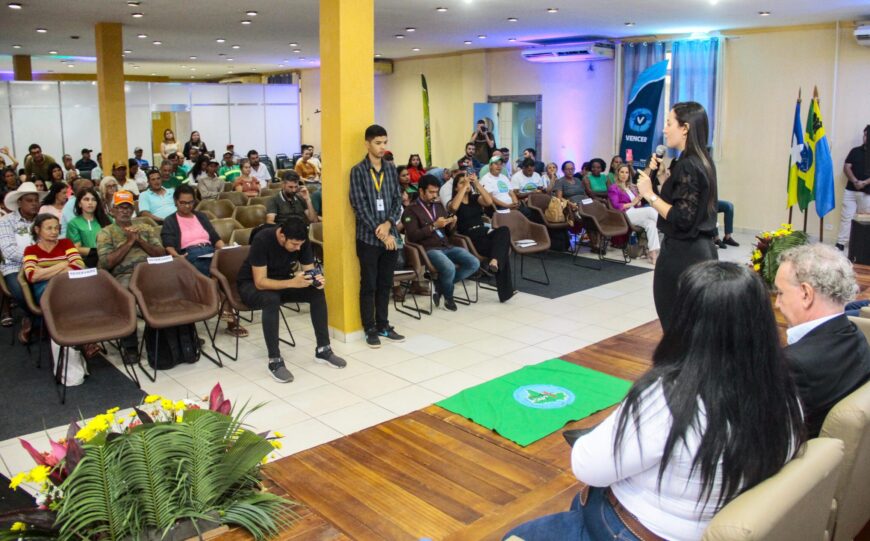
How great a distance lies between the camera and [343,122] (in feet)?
19.2

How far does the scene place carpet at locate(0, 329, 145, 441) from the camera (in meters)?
4.53

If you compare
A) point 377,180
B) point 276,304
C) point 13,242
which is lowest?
point 276,304

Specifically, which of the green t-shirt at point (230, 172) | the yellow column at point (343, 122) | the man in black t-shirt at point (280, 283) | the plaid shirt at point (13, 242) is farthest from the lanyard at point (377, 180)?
the green t-shirt at point (230, 172)

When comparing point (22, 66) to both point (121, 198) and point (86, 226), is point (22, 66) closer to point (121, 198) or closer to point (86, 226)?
point (86, 226)

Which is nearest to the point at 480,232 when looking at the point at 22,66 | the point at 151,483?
the point at 151,483

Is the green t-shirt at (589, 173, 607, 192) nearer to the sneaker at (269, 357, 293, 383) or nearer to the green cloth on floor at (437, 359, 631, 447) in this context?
the green cloth on floor at (437, 359, 631, 447)

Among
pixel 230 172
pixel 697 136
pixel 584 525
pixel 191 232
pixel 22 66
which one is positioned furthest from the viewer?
pixel 22 66

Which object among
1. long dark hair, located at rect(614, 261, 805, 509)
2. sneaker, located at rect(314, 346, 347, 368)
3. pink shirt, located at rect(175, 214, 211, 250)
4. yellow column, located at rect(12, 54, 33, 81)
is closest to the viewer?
long dark hair, located at rect(614, 261, 805, 509)

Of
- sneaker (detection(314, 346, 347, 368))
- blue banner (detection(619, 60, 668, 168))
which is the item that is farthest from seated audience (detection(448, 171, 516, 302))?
blue banner (detection(619, 60, 668, 168))

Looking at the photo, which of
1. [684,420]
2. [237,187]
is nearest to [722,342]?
[684,420]

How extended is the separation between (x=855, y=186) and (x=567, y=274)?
440cm

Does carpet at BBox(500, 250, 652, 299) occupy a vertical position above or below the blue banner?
below

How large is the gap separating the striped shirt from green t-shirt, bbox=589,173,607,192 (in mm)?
7184

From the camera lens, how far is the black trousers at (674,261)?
11.3 feet
